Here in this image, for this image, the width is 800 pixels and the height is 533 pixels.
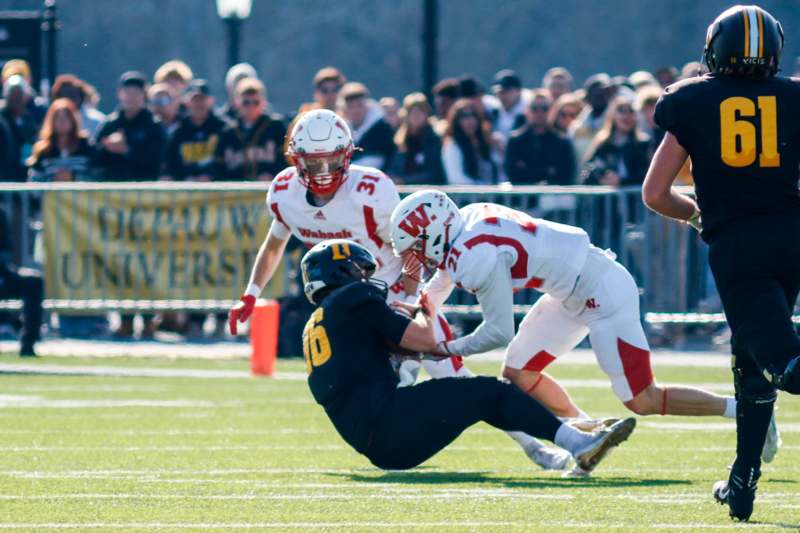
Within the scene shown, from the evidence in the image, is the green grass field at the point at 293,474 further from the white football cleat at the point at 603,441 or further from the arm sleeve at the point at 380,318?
the arm sleeve at the point at 380,318

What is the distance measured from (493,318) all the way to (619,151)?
7812 mm

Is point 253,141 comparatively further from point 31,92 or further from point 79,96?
point 31,92

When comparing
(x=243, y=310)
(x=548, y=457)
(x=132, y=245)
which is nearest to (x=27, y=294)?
(x=132, y=245)

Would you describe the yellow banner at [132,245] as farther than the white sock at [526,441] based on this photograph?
Yes

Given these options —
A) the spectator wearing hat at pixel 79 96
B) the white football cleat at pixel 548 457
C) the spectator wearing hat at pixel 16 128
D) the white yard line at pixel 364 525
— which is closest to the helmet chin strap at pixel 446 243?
the white football cleat at pixel 548 457

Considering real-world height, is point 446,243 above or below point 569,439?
above

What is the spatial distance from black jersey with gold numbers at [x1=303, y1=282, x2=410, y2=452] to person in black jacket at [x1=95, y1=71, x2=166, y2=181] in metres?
8.53

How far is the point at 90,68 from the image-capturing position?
29.8m

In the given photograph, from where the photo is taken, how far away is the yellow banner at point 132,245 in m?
15.1

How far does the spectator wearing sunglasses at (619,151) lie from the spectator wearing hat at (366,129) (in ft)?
5.33

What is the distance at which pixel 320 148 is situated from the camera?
9008mm

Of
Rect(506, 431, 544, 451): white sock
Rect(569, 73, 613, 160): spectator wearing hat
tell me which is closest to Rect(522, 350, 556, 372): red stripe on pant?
Rect(506, 431, 544, 451): white sock

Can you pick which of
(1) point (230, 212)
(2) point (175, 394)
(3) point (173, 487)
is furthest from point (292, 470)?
(1) point (230, 212)

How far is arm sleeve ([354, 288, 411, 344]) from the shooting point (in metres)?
7.64
